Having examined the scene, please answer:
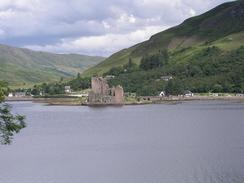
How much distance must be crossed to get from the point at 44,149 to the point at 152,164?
2258 centimetres

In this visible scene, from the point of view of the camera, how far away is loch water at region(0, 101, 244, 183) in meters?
62.6

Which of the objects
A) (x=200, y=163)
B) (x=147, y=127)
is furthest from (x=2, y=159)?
(x=147, y=127)

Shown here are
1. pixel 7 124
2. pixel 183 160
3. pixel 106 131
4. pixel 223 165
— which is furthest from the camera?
pixel 106 131

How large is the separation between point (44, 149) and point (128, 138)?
1892cm

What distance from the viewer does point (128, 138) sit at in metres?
102

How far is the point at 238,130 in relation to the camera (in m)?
108

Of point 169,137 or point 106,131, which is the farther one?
point 106,131

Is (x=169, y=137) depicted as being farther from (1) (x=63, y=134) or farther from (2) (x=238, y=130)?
(1) (x=63, y=134)

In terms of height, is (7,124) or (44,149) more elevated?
(7,124)

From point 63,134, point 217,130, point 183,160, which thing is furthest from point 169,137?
point 183,160

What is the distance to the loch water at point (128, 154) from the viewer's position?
6256cm

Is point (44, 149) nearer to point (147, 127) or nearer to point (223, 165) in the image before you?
point (223, 165)

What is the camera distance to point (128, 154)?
79562mm

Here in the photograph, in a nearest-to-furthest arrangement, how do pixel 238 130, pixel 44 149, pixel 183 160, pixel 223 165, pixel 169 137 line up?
pixel 223 165 < pixel 183 160 < pixel 44 149 < pixel 169 137 < pixel 238 130
